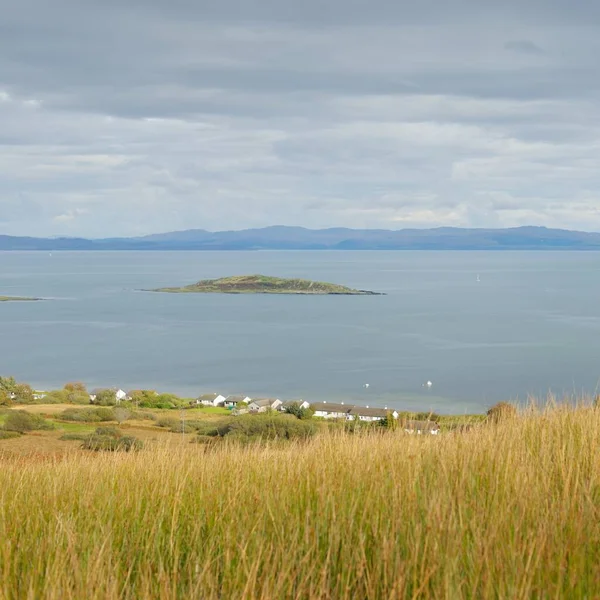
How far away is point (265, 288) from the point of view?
154 meters

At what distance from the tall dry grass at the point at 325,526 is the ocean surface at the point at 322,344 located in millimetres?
32835

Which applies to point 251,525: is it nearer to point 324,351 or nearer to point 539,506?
point 539,506

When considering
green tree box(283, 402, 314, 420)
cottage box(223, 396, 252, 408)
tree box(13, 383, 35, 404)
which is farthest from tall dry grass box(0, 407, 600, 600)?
cottage box(223, 396, 252, 408)

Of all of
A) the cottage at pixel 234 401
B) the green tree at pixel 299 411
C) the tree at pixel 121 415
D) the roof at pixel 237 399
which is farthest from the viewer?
the roof at pixel 237 399

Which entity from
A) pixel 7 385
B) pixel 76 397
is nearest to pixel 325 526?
pixel 76 397

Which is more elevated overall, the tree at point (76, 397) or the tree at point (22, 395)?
the tree at point (22, 395)

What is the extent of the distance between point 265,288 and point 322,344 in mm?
70950

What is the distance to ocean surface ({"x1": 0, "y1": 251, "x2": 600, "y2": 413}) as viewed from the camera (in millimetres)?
61375

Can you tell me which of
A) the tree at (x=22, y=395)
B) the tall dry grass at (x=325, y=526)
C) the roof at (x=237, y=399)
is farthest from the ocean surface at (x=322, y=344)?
the tall dry grass at (x=325, y=526)

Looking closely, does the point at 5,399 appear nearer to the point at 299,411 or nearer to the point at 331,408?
the point at 299,411

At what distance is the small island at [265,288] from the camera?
477ft

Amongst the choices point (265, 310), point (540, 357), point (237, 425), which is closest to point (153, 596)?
point (237, 425)

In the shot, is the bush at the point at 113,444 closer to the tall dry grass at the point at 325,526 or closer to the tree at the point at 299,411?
the tall dry grass at the point at 325,526

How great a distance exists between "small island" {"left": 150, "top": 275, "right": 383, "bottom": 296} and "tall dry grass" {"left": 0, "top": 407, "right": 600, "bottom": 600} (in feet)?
441
